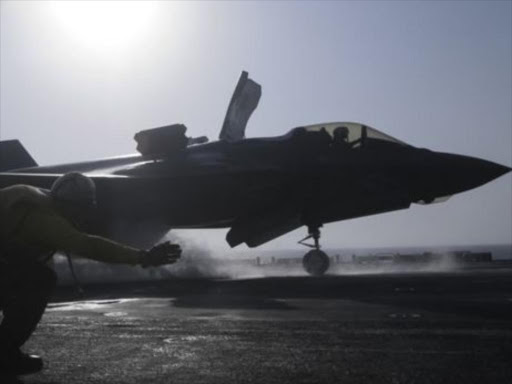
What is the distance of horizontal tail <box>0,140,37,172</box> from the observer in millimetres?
22234

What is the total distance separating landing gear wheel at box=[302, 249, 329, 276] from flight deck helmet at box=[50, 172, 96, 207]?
13108 millimetres

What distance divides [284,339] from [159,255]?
2.00 meters

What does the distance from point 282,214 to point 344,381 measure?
1283 cm

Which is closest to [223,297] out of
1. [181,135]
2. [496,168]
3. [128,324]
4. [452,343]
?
[128,324]

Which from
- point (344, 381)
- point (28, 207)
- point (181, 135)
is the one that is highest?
point (181, 135)

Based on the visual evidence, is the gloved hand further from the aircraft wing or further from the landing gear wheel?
the aircraft wing

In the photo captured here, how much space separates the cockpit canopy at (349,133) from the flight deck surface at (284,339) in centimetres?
729

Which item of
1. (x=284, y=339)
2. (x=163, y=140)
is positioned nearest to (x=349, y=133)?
(x=163, y=140)

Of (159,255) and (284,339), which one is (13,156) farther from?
(159,255)

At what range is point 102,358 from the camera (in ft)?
16.4

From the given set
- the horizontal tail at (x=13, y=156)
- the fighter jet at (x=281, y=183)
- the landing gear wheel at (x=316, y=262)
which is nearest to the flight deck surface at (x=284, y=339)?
the fighter jet at (x=281, y=183)

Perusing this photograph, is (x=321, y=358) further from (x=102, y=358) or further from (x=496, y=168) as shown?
(x=496, y=168)

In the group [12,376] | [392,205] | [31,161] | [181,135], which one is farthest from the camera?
[31,161]

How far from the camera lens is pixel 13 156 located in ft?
73.6
